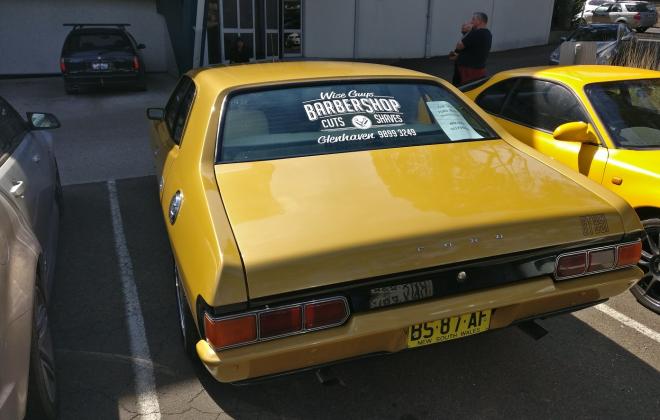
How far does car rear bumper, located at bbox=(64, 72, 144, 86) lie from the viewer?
11422 mm

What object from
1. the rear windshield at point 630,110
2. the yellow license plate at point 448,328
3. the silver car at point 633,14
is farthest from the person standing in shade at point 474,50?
the silver car at point 633,14

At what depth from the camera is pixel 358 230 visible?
208 centimetres

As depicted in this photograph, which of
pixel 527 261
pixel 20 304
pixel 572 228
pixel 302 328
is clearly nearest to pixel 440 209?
pixel 527 261

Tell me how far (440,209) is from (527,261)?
431mm

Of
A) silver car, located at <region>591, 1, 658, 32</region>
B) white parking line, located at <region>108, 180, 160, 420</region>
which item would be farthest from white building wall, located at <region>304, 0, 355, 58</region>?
silver car, located at <region>591, 1, 658, 32</region>

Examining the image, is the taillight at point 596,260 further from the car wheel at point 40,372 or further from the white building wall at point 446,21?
the white building wall at point 446,21

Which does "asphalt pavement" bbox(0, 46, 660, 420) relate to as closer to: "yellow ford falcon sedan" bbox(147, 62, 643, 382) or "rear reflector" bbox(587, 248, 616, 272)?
"yellow ford falcon sedan" bbox(147, 62, 643, 382)

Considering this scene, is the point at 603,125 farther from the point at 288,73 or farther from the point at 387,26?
the point at 387,26

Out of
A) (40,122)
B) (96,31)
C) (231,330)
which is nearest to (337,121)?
(231,330)

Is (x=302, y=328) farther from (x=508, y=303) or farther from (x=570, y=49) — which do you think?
(x=570, y=49)

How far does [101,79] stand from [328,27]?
734 cm

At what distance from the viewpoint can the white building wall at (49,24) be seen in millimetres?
14164

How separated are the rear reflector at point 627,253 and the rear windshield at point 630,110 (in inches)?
61.3

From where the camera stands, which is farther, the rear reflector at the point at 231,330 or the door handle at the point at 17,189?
the door handle at the point at 17,189
